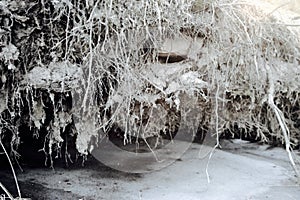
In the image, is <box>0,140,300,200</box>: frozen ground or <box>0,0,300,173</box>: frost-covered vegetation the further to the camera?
<box>0,140,300,200</box>: frozen ground

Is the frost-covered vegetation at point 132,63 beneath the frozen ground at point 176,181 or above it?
above

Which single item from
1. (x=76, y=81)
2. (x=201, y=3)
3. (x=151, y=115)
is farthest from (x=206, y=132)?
(x=76, y=81)

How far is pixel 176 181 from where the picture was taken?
1306mm

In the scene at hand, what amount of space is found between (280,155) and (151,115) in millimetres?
700

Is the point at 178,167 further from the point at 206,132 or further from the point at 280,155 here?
the point at 280,155

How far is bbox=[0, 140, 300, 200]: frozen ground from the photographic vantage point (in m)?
1.21

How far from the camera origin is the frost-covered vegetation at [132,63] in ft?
3.43

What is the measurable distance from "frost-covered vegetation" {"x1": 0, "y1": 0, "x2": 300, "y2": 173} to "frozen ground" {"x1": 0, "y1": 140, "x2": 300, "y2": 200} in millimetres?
148

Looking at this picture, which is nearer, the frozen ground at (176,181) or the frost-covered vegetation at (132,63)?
Result: the frost-covered vegetation at (132,63)

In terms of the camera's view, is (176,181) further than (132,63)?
Yes

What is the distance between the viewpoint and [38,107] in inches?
44.8

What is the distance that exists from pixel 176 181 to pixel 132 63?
475mm

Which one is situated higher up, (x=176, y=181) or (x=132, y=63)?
(x=132, y=63)

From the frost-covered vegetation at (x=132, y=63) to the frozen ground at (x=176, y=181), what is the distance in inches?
5.8
